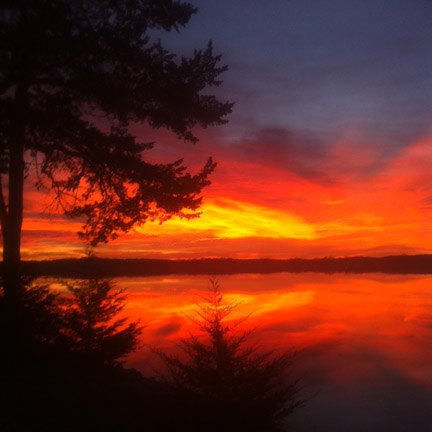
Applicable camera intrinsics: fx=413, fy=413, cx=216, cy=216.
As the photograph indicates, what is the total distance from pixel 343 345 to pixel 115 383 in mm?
15392

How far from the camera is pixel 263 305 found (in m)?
36.7

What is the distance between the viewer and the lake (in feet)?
46.2

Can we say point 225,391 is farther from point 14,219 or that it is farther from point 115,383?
point 14,219

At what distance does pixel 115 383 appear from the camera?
39.3ft

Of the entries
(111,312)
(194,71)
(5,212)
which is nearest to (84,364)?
(111,312)

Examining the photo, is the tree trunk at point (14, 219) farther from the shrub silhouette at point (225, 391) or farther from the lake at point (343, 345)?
the lake at point (343, 345)

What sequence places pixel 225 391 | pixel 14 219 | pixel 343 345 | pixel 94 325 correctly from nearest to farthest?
pixel 225 391 < pixel 14 219 < pixel 94 325 < pixel 343 345

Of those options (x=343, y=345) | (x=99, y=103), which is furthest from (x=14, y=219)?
(x=343, y=345)

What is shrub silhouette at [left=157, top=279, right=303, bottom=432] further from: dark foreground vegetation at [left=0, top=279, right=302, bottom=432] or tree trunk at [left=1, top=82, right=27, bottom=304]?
tree trunk at [left=1, top=82, right=27, bottom=304]

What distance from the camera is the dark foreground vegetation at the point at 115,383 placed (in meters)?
7.97

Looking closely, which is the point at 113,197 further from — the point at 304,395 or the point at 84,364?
the point at 304,395

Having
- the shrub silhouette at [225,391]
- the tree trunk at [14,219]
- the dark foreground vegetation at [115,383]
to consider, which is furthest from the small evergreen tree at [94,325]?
the shrub silhouette at [225,391]

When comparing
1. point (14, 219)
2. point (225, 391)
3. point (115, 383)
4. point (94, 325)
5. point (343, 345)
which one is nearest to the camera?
point (225, 391)

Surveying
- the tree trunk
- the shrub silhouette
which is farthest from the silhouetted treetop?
the shrub silhouette
